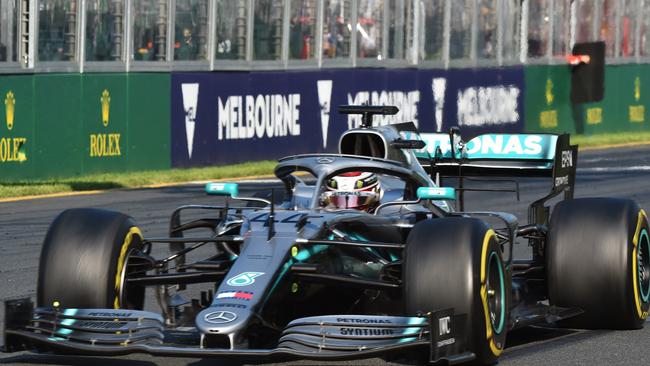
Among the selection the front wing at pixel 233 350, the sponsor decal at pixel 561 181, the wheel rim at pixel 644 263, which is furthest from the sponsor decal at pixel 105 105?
the front wing at pixel 233 350

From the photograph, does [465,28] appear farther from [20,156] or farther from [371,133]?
[371,133]

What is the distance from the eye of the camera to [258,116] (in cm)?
2327

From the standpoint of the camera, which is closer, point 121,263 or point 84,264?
point 84,264

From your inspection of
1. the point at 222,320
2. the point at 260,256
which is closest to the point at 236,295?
the point at 222,320

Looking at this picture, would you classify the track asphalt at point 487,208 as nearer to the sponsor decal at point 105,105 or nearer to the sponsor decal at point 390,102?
the sponsor decal at point 105,105

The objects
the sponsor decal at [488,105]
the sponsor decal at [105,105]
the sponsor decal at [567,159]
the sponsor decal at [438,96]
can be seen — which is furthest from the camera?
the sponsor decal at [488,105]

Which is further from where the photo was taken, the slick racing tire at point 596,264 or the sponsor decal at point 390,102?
the sponsor decal at point 390,102

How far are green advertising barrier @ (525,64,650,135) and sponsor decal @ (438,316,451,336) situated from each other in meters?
23.3

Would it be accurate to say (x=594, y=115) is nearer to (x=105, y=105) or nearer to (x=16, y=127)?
(x=105, y=105)

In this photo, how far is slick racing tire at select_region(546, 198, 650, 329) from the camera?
9164mm

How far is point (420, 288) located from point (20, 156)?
12054 millimetres

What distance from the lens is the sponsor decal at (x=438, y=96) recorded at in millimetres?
27922

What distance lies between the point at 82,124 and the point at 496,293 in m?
12.4

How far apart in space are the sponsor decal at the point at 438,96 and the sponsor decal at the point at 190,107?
6.78m
